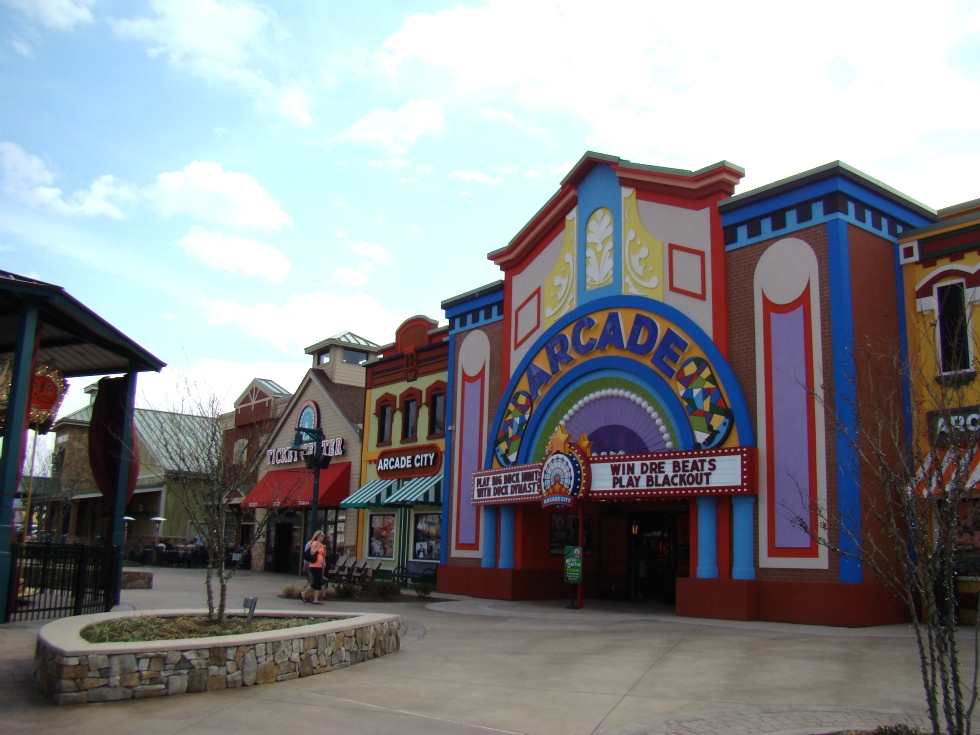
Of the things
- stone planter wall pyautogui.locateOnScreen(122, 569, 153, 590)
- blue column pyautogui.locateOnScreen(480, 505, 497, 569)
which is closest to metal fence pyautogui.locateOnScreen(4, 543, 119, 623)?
stone planter wall pyautogui.locateOnScreen(122, 569, 153, 590)

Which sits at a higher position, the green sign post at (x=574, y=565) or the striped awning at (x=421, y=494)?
the striped awning at (x=421, y=494)

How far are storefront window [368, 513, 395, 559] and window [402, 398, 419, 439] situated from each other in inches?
117

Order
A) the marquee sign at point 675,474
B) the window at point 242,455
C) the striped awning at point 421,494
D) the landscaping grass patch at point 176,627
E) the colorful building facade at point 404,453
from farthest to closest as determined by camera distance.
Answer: the colorful building facade at point 404,453, the striped awning at point 421,494, the marquee sign at point 675,474, the window at point 242,455, the landscaping grass patch at point 176,627

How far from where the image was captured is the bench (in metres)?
27.1

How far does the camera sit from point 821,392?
56.1 feet

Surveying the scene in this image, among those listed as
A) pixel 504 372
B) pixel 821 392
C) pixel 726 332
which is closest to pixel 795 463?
pixel 821 392

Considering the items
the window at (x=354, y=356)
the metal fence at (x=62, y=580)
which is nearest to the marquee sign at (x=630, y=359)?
the metal fence at (x=62, y=580)

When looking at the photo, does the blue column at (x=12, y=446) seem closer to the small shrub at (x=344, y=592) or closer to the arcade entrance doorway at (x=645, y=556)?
the small shrub at (x=344, y=592)

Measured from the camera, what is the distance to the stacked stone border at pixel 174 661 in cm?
930

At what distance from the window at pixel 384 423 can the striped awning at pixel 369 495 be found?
64.4 inches

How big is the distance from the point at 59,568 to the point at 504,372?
12986 mm

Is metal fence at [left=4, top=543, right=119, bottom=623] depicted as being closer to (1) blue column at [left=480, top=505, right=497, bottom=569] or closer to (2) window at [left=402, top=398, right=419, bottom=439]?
(1) blue column at [left=480, top=505, right=497, bottom=569]

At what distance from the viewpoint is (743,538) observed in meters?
17.8

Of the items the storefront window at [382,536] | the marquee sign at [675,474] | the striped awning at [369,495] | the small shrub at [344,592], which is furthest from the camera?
the storefront window at [382,536]
